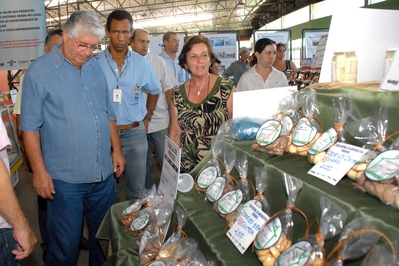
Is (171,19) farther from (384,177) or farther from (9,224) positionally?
Result: (384,177)

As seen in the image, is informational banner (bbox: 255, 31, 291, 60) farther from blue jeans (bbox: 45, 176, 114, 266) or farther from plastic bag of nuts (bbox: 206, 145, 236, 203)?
plastic bag of nuts (bbox: 206, 145, 236, 203)

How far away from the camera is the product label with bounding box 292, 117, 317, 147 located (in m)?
1.04

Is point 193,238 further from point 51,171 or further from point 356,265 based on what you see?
point 51,171

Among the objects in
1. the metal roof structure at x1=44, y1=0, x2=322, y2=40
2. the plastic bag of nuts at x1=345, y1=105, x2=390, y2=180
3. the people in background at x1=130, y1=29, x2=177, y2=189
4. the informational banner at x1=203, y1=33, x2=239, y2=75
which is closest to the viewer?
the plastic bag of nuts at x1=345, y1=105, x2=390, y2=180

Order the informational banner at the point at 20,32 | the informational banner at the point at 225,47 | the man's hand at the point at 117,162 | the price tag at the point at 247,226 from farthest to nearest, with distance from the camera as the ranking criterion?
1. the informational banner at the point at 225,47
2. the informational banner at the point at 20,32
3. the man's hand at the point at 117,162
4. the price tag at the point at 247,226

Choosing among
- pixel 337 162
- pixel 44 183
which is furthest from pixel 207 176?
pixel 44 183

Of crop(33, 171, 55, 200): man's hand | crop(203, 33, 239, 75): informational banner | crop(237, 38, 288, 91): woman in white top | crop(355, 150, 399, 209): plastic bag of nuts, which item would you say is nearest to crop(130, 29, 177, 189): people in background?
crop(237, 38, 288, 91): woman in white top

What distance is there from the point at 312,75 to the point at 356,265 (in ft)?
9.18

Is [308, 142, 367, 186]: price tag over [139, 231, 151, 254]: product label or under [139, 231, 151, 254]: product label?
over

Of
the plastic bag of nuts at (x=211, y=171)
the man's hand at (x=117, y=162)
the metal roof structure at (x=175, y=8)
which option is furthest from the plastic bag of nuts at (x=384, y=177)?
the metal roof structure at (x=175, y=8)

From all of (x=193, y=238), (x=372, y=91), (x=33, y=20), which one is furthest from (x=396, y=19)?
(x=33, y=20)

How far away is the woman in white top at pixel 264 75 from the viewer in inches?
123

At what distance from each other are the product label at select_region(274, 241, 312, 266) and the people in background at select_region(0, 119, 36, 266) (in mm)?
981

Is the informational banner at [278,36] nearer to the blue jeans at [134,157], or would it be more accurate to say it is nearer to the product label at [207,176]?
the blue jeans at [134,157]
